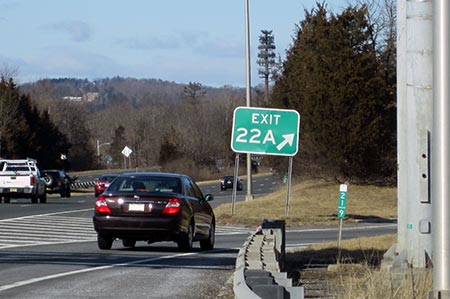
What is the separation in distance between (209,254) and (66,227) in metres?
12.5

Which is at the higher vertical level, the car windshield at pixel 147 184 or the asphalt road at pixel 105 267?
the car windshield at pixel 147 184

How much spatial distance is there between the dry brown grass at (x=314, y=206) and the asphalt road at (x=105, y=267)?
7.33 meters

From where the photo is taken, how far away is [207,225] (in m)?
21.3

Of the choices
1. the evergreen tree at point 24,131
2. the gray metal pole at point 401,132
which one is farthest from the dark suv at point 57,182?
the gray metal pole at point 401,132

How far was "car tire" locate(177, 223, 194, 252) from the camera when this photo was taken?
1939 cm

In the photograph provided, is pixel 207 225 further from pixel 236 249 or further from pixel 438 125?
pixel 438 125

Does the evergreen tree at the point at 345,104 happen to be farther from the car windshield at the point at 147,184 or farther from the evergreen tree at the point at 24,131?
the evergreen tree at the point at 24,131

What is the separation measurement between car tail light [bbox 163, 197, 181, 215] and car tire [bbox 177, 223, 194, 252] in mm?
553

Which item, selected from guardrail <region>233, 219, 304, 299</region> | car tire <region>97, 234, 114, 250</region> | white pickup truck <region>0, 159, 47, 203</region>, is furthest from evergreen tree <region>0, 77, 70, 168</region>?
guardrail <region>233, 219, 304, 299</region>

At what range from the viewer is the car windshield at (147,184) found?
1955cm

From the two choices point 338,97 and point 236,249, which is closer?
point 236,249

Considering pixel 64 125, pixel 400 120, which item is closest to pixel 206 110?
pixel 64 125

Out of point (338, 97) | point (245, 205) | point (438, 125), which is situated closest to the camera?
point (438, 125)

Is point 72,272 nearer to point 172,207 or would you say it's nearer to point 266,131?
point 172,207
